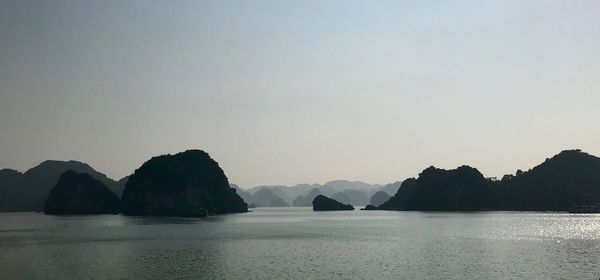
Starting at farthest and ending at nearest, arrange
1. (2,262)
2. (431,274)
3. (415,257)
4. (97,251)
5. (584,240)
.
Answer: (584,240) → (97,251) → (415,257) → (2,262) → (431,274)

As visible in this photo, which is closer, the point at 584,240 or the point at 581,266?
the point at 581,266

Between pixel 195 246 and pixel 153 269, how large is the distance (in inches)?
1329

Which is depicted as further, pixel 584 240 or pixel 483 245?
pixel 584 240

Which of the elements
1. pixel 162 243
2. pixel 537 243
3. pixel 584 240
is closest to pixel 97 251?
pixel 162 243

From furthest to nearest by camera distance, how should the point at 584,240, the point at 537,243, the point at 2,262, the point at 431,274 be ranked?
the point at 584,240
the point at 537,243
the point at 2,262
the point at 431,274

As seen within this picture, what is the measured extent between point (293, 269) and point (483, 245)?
153 ft

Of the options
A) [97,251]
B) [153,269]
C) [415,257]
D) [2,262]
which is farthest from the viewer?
[97,251]

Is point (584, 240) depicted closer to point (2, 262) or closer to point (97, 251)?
point (97, 251)

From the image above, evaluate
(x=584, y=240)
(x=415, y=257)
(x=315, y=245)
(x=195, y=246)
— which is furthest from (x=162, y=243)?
(x=584, y=240)

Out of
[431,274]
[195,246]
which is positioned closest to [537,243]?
[431,274]

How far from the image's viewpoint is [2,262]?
70.4 m

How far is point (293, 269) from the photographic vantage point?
63156 millimetres

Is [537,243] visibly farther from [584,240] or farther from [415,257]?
[415,257]

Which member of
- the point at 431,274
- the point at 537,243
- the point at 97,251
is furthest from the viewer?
the point at 537,243
